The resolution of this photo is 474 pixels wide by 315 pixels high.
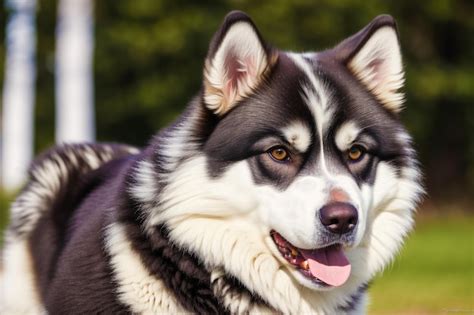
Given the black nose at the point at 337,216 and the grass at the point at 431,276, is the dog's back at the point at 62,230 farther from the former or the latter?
the grass at the point at 431,276

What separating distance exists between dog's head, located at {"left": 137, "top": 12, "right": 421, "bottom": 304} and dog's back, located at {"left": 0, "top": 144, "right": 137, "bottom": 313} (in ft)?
1.49

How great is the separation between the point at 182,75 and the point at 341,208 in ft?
76.2

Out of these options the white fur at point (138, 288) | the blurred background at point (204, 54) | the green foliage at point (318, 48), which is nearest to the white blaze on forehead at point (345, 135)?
the white fur at point (138, 288)

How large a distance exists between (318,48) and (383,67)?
66.1 ft

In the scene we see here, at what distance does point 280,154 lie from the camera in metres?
4.37

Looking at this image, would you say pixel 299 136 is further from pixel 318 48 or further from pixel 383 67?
pixel 318 48

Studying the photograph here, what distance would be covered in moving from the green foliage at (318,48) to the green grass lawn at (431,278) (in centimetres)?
604

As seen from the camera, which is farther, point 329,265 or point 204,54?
point 204,54

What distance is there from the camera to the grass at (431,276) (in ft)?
28.1

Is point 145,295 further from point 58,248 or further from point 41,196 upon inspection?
point 41,196

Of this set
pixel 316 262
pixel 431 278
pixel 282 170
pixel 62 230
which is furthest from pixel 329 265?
pixel 431 278

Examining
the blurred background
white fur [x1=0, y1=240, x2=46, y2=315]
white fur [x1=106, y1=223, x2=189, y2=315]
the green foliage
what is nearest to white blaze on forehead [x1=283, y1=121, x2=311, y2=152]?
white fur [x1=106, y1=223, x2=189, y2=315]

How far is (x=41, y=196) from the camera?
581 centimetres

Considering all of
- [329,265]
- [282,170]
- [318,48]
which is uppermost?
[282,170]
